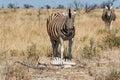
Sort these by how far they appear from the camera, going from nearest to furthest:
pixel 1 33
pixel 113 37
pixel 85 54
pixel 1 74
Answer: pixel 1 74 < pixel 85 54 < pixel 113 37 < pixel 1 33

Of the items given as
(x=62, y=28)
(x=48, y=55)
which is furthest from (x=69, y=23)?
(x=48, y=55)

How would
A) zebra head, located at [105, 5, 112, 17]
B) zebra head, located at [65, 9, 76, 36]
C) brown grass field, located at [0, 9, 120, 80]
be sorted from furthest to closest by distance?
zebra head, located at [105, 5, 112, 17] < zebra head, located at [65, 9, 76, 36] < brown grass field, located at [0, 9, 120, 80]

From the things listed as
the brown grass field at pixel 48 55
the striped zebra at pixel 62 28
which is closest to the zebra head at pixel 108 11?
the brown grass field at pixel 48 55

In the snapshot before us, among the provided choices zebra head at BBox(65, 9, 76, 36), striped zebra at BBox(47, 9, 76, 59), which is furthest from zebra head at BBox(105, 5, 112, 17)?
zebra head at BBox(65, 9, 76, 36)

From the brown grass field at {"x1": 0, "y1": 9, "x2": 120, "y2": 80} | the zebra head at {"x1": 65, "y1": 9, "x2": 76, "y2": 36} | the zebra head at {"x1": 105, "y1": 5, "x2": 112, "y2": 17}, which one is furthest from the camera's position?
the zebra head at {"x1": 105, "y1": 5, "x2": 112, "y2": 17}

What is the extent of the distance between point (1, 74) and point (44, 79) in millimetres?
1155

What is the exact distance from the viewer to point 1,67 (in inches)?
337

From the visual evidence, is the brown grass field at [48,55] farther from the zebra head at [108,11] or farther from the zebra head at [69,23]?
the zebra head at [108,11]

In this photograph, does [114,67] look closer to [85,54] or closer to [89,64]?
[89,64]

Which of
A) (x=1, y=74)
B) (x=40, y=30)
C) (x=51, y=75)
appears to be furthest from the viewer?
(x=40, y=30)

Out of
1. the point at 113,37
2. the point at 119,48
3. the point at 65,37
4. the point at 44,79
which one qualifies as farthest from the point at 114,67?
the point at 113,37

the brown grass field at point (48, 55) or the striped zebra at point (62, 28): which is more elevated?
the striped zebra at point (62, 28)

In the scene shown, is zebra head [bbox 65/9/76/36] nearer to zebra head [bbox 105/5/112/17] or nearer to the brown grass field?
the brown grass field

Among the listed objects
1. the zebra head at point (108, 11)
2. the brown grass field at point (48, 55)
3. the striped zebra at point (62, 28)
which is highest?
the zebra head at point (108, 11)
